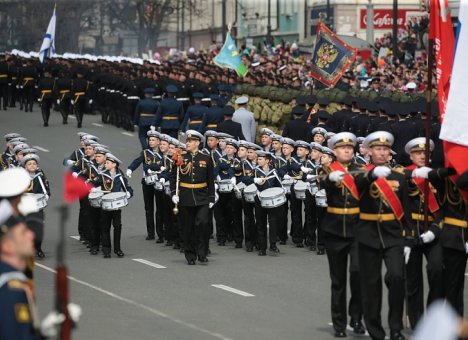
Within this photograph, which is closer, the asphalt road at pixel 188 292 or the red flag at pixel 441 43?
the red flag at pixel 441 43

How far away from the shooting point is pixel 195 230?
19.9 meters

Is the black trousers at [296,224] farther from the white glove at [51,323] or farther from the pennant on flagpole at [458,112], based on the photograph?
the white glove at [51,323]

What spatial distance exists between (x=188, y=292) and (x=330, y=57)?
52.0 feet

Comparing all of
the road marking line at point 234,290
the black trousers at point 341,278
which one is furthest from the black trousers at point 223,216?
the black trousers at point 341,278

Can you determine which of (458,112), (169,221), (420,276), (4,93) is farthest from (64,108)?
(458,112)

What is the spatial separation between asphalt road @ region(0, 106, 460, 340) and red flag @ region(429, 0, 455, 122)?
8.16 feet

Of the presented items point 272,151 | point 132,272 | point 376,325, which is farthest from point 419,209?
point 272,151

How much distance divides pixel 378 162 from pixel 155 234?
1007 cm

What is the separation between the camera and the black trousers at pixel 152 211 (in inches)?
897

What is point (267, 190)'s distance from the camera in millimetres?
21203

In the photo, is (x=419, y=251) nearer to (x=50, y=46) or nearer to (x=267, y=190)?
(x=267, y=190)

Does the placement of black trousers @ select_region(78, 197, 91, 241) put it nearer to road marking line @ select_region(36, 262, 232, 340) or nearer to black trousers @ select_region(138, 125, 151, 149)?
road marking line @ select_region(36, 262, 232, 340)

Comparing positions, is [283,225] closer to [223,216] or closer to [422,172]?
[223,216]

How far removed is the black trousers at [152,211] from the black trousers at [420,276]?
8750mm
